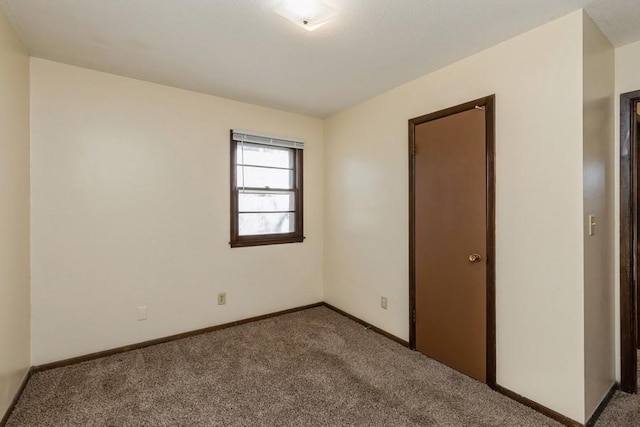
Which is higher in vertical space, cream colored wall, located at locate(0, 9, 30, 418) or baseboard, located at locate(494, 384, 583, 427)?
cream colored wall, located at locate(0, 9, 30, 418)

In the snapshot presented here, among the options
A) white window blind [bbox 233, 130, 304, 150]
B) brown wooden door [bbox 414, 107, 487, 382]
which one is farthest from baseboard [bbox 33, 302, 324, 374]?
white window blind [bbox 233, 130, 304, 150]

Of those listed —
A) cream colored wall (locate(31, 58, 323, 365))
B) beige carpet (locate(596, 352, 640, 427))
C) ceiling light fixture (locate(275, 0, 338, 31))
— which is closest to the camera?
ceiling light fixture (locate(275, 0, 338, 31))

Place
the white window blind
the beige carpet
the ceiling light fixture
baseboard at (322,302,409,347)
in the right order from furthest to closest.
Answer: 1. the white window blind
2. baseboard at (322,302,409,347)
3. the beige carpet
4. the ceiling light fixture

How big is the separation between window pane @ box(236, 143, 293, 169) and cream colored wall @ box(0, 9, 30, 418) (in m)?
1.67

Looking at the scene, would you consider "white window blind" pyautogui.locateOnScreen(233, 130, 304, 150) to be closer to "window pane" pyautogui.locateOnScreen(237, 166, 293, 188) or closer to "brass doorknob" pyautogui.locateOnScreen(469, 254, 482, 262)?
"window pane" pyautogui.locateOnScreen(237, 166, 293, 188)

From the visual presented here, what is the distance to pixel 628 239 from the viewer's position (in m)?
2.03

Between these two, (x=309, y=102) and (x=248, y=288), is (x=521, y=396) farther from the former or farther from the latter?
(x=309, y=102)

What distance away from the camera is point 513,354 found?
202cm

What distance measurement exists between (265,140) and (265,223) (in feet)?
3.05

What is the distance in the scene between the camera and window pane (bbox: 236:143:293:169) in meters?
3.31

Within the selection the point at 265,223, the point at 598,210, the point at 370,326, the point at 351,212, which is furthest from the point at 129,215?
the point at 598,210

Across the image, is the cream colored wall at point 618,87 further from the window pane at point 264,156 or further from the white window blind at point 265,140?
the window pane at point 264,156

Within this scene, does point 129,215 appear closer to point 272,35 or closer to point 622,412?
point 272,35

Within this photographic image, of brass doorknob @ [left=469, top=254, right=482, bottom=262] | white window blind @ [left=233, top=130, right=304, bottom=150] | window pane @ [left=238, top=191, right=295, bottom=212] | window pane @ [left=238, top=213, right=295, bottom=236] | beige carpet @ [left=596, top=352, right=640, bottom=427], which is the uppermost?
white window blind @ [left=233, top=130, right=304, bottom=150]
